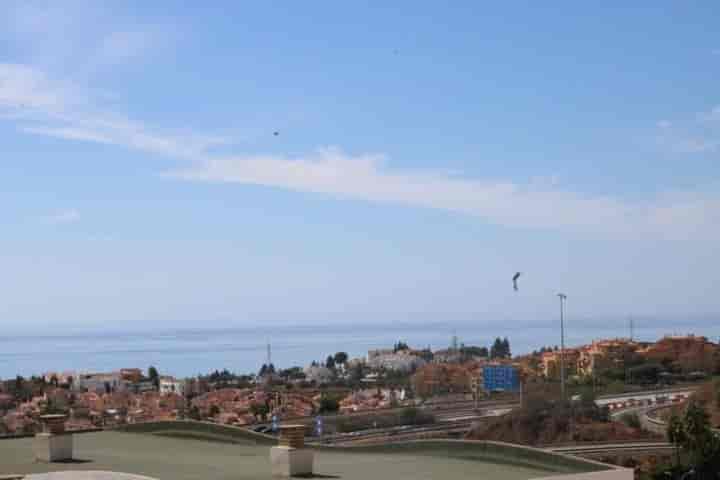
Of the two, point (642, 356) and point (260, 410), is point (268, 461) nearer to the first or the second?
point (260, 410)

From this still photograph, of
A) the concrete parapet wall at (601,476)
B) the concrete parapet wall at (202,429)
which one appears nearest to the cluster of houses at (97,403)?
the concrete parapet wall at (202,429)

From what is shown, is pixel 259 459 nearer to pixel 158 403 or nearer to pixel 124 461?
pixel 124 461

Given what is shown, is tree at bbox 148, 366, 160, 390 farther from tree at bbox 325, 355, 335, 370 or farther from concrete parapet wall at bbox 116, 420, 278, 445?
concrete parapet wall at bbox 116, 420, 278, 445

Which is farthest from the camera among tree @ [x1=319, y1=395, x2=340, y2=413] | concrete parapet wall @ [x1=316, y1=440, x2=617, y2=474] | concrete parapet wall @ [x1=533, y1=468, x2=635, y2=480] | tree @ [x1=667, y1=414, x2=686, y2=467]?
tree @ [x1=319, y1=395, x2=340, y2=413]

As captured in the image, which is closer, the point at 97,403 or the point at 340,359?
the point at 97,403

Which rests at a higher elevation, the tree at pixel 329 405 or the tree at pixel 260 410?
the tree at pixel 260 410

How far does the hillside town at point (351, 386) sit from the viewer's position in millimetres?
71512

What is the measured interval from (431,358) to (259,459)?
567 ft

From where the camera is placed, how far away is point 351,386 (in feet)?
412

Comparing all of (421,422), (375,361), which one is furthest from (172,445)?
(375,361)

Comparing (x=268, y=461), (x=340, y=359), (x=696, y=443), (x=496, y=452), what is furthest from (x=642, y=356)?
(x=268, y=461)

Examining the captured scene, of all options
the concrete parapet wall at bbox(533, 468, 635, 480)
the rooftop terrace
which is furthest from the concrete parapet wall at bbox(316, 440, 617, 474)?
the concrete parapet wall at bbox(533, 468, 635, 480)

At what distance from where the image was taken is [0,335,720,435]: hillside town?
71512 millimetres

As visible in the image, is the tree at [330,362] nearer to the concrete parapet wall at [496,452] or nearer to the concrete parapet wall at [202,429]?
the concrete parapet wall at [202,429]
